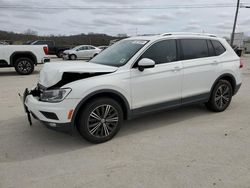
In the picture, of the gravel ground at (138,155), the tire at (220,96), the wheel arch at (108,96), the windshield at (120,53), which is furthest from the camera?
the tire at (220,96)

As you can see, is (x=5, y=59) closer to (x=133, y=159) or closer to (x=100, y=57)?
(x=100, y=57)

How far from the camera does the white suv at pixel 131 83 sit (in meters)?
Answer: 4.39

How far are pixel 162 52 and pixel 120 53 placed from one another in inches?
30.9

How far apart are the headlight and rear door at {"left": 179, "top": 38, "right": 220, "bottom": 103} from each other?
2.42 metres

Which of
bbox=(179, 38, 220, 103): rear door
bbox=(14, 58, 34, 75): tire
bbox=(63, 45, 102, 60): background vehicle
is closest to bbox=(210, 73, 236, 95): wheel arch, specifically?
bbox=(179, 38, 220, 103): rear door

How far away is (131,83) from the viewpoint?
486cm

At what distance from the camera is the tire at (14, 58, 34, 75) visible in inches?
522

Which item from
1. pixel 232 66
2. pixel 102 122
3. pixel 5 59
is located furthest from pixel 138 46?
pixel 5 59

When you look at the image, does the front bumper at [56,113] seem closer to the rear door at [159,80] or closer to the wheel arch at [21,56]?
the rear door at [159,80]

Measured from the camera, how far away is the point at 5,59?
42.1 feet

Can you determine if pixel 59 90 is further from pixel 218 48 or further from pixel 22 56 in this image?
pixel 22 56

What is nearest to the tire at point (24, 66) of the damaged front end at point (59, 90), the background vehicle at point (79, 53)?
the damaged front end at point (59, 90)

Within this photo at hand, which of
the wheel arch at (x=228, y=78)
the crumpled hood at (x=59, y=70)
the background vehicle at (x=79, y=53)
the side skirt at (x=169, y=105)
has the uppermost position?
the crumpled hood at (x=59, y=70)

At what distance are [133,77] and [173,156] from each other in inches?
58.7
